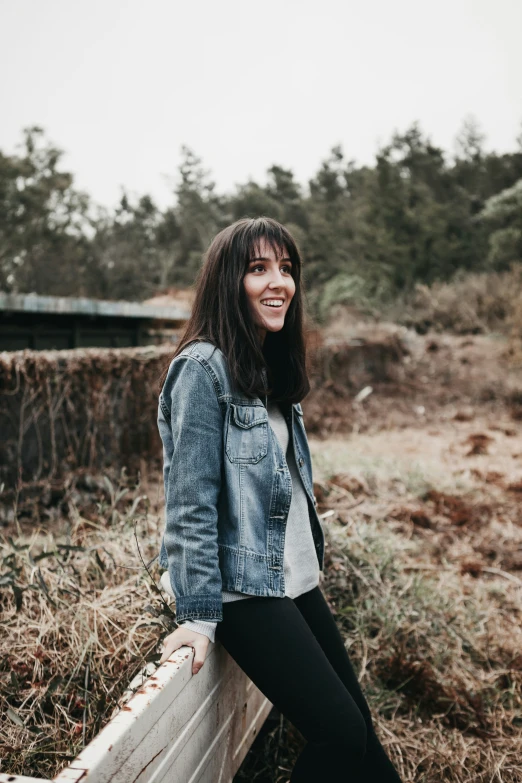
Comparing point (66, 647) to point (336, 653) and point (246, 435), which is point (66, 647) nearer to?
point (336, 653)

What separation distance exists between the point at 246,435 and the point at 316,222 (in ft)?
97.5

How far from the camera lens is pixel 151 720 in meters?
1.18

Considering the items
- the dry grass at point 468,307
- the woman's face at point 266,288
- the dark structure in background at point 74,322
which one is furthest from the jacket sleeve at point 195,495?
the dry grass at point 468,307

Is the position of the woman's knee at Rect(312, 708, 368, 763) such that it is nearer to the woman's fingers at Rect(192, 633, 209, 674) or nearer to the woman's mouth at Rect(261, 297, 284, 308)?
the woman's fingers at Rect(192, 633, 209, 674)

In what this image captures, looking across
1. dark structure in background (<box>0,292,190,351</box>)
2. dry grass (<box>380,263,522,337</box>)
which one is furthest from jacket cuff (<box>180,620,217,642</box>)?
dry grass (<box>380,263,522,337</box>)

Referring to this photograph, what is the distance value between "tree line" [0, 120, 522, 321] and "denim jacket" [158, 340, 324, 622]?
20.5 meters

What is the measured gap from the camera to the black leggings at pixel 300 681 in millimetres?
1359

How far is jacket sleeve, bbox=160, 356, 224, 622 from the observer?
1.35 meters

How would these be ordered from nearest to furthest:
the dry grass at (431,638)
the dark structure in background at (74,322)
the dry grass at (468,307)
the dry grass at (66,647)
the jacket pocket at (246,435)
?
the jacket pocket at (246,435), the dry grass at (66,647), the dry grass at (431,638), the dark structure in background at (74,322), the dry grass at (468,307)

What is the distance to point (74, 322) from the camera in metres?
9.97

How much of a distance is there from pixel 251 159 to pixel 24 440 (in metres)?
34.8

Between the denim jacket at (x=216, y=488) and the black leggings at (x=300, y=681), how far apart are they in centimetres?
7

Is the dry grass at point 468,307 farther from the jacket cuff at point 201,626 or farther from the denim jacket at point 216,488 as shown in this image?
the jacket cuff at point 201,626

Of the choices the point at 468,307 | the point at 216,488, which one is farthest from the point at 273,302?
the point at 468,307
